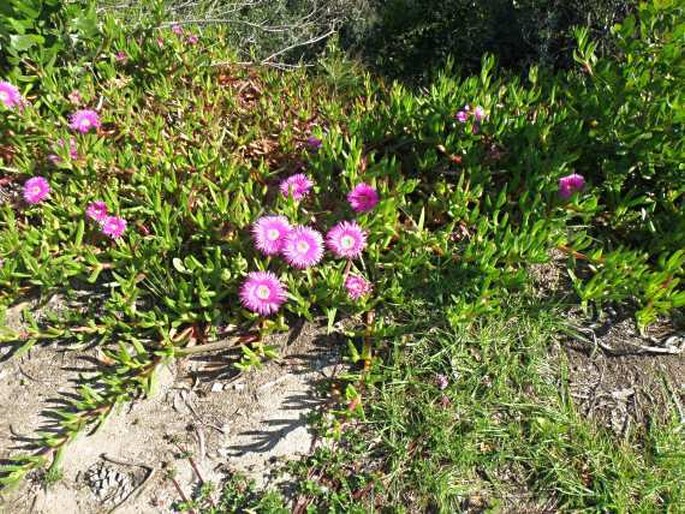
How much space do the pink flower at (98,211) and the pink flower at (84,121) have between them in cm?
57

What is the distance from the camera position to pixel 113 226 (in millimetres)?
2369

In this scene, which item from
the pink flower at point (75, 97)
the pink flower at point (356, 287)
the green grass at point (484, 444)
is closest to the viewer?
the green grass at point (484, 444)

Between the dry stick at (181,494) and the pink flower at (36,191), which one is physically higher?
the pink flower at (36,191)

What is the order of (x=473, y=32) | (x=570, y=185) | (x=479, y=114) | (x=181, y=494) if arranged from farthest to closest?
(x=473, y=32) < (x=479, y=114) < (x=570, y=185) < (x=181, y=494)

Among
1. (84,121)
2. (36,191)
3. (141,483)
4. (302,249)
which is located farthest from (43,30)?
(141,483)

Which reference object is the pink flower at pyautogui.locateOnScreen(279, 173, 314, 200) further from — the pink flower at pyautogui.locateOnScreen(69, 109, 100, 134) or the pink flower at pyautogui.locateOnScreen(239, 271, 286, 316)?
the pink flower at pyautogui.locateOnScreen(69, 109, 100, 134)

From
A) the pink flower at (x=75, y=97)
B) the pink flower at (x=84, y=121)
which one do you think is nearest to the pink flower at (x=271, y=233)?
the pink flower at (x=84, y=121)

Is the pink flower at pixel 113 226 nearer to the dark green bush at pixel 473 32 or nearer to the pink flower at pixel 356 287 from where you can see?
the pink flower at pixel 356 287

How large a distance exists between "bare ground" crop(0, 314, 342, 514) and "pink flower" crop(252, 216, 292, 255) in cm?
38

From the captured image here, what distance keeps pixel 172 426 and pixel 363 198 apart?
3.70 feet

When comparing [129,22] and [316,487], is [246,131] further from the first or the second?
[316,487]

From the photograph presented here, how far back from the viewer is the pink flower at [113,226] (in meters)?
2.36

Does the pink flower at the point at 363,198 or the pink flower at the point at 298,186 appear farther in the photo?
the pink flower at the point at 298,186

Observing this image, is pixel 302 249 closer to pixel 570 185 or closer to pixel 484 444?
pixel 484 444
